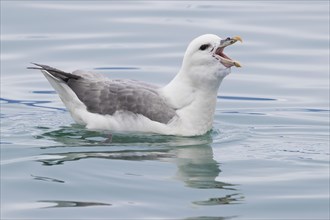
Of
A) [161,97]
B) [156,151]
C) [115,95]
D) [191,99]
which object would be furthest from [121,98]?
[156,151]

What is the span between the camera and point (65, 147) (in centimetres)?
1341

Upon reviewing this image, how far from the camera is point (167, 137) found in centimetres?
1382

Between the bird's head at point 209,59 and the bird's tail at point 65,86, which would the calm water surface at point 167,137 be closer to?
the bird's tail at point 65,86

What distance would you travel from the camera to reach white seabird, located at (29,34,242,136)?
13.8 metres

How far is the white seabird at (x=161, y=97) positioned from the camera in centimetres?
1375

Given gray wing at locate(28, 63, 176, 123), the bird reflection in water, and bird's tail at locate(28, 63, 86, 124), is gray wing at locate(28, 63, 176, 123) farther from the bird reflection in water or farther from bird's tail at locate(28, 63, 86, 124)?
the bird reflection in water

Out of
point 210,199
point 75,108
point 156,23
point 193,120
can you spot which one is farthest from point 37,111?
point 156,23

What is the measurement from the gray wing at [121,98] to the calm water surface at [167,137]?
273mm

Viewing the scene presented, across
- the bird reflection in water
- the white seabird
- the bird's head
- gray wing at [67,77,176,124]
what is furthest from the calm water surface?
the bird's head

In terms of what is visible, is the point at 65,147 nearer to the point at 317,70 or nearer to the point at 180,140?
the point at 180,140

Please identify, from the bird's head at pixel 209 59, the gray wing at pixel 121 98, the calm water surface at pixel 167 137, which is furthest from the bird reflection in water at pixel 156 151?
the bird's head at pixel 209 59

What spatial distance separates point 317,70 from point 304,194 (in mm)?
6573

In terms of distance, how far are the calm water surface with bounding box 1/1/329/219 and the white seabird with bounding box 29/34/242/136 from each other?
0.47ft

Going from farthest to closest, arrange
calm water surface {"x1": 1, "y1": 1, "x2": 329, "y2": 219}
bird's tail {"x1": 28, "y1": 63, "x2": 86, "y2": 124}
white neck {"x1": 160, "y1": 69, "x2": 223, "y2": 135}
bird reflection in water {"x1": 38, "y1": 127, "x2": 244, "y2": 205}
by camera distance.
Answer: bird's tail {"x1": 28, "y1": 63, "x2": 86, "y2": 124} → white neck {"x1": 160, "y1": 69, "x2": 223, "y2": 135} → bird reflection in water {"x1": 38, "y1": 127, "x2": 244, "y2": 205} → calm water surface {"x1": 1, "y1": 1, "x2": 329, "y2": 219}
